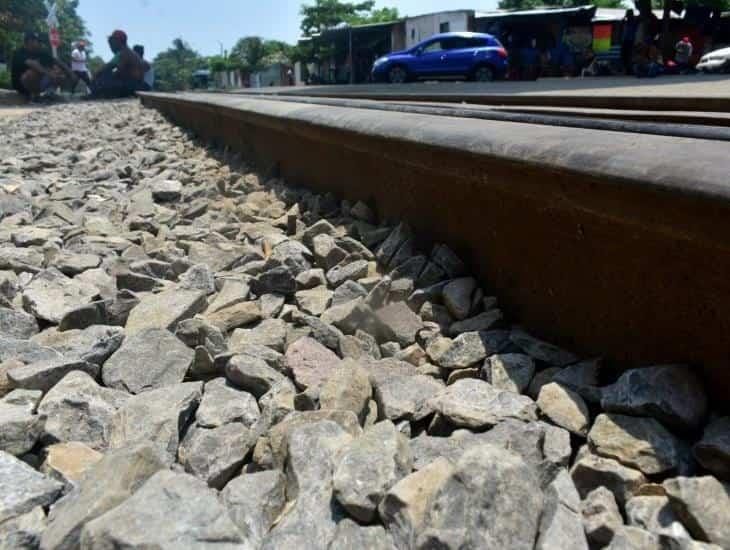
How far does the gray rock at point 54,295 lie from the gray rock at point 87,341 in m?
0.09

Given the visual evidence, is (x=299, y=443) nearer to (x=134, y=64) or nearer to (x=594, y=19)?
(x=134, y=64)

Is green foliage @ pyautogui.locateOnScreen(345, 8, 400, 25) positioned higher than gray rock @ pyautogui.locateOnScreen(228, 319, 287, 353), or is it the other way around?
green foliage @ pyautogui.locateOnScreen(345, 8, 400, 25)

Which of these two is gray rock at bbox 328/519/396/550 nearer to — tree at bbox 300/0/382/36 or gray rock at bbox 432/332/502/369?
gray rock at bbox 432/332/502/369

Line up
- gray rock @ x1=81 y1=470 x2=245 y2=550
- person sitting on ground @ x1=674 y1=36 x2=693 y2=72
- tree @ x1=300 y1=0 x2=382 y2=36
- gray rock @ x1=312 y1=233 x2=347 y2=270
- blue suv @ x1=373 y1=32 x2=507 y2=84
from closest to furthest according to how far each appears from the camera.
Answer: gray rock @ x1=81 y1=470 x2=245 y2=550
gray rock @ x1=312 y1=233 x2=347 y2=270
person sitting on ground @ x1=674 y1=36 x2=693 y2=72
blue suv @ x1=373 y1=32 x2=507 y2=84
tree @ x1=300 y1=0 x2=382 y2=36

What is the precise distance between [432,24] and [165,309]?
96.9ft

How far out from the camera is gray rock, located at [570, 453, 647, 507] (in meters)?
1.05

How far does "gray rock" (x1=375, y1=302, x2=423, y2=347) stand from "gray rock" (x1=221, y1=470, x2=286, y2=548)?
2.18 ft

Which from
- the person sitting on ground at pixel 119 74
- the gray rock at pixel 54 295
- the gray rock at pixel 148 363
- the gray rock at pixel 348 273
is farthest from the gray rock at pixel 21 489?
the person sitting on ground at pixel 119 74

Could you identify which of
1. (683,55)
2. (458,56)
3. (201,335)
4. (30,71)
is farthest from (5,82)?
(201,335)

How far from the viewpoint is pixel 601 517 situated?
980 mm

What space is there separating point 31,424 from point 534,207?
3.88 feet

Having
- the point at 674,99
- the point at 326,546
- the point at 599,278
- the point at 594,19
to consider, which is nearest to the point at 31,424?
the point at 326,546

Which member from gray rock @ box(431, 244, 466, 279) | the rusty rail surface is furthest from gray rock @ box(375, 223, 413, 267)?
gray rock @ box(431, 244, 466, 279)

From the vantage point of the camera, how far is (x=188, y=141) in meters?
7.01
